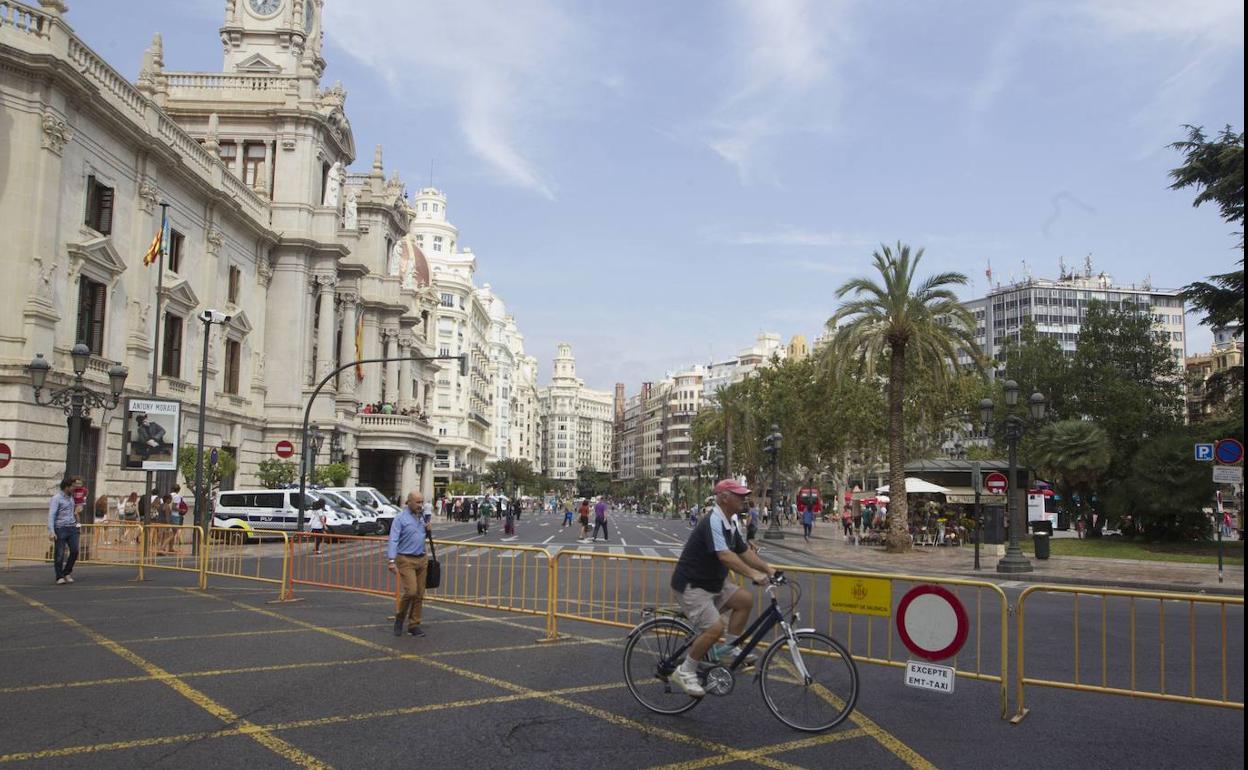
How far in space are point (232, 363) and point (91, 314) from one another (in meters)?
12.4

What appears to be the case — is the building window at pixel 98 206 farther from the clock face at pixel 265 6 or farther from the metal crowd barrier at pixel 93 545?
the clock face at pixel 265 6

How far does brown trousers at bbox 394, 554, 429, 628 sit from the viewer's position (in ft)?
35.9

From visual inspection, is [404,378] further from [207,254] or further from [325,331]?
[207,254]

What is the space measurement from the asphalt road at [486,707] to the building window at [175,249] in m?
27.8

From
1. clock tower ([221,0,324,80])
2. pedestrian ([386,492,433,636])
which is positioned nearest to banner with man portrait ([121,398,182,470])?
pedestrian ([386,492,433,636])

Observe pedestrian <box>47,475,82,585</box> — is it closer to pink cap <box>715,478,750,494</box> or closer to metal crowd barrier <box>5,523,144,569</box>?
metal crowd barrier <box>5,523,144,569</box>

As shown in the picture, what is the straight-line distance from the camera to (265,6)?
5253 cm

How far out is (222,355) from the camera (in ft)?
135

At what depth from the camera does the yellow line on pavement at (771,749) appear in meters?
5.88

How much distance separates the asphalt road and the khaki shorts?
2.38ft

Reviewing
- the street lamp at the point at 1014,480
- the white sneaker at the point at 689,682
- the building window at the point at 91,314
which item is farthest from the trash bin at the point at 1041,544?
the building window at the point at 91,314

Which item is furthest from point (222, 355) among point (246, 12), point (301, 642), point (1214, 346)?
point (1214, 346)

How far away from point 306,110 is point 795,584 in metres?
45.8

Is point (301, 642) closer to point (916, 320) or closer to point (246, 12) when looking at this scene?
point (916, 320)
